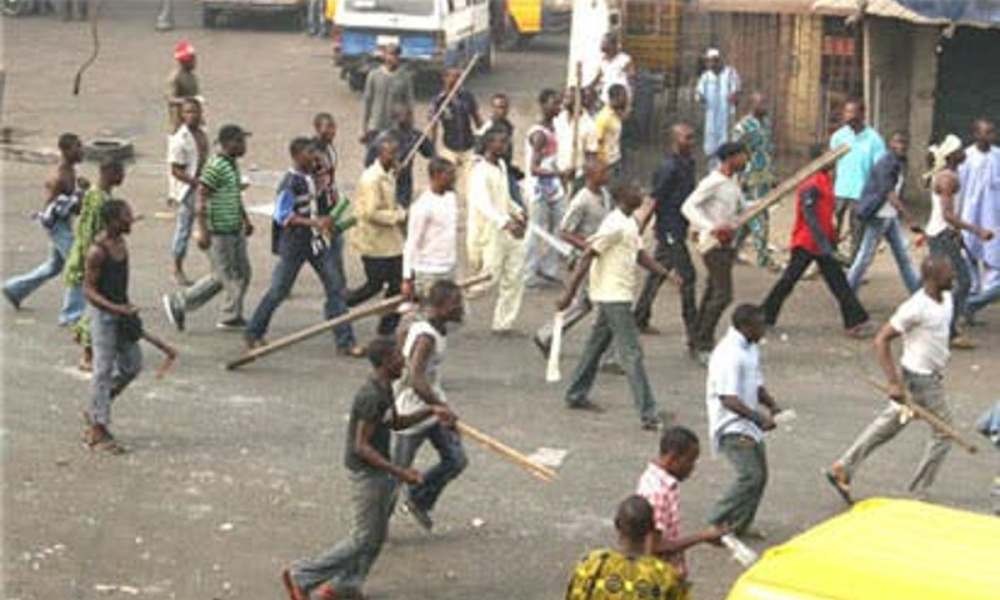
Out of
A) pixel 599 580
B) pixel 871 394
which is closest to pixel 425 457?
pixel 871 394

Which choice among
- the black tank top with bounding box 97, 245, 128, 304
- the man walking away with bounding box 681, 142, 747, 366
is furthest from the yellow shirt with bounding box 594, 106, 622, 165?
the black tank top with bounding box 97, 245, 128, 304

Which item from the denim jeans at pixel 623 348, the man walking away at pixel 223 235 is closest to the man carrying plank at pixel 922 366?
the denim jeans at pixel 623 348

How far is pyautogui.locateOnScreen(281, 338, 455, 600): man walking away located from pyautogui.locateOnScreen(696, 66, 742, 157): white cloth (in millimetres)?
10463

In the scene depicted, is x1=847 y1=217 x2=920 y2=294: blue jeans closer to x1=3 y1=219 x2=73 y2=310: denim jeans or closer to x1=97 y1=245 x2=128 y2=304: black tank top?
x1=3 y1=219 x2=73 y2=310: denim jeans

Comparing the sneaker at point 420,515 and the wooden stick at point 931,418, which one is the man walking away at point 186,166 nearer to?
the sneaker at point 420,515

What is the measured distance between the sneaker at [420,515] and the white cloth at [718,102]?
9536 millimetres

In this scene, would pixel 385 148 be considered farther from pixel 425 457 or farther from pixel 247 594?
pixel 247 594

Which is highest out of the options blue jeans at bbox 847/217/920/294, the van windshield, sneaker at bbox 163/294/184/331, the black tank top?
the van windshield

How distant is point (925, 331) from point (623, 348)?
1.90m

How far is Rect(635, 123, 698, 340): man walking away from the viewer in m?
13.5

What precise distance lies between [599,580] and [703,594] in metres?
2.38

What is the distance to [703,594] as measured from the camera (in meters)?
9.38

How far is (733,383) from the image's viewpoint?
9.63 meters

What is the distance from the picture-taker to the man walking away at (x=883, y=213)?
14422 millimetres
